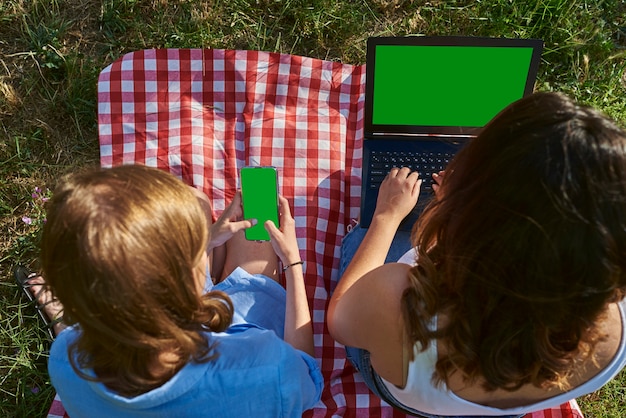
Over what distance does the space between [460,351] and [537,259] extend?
27cm

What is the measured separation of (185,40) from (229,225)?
37.5 inches

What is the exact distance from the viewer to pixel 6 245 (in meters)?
2.09

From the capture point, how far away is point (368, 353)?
4.89 ft

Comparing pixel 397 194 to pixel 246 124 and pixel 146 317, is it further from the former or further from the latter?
pixel 146 317

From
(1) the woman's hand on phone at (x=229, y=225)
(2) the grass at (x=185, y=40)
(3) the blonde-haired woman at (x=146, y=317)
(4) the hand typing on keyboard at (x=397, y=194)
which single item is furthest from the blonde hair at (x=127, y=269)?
(2) the grass at (x=185, y=40)

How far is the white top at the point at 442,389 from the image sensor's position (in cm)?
115

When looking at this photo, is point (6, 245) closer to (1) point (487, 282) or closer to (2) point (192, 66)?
(2) point (192, 66)

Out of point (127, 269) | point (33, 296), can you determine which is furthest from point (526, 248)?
point (33, 296)

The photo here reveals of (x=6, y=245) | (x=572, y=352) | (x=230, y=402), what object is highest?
(x=572, y=352)

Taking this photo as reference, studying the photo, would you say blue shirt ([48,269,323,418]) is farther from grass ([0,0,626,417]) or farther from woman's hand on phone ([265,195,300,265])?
grass ([0,0,626,417])

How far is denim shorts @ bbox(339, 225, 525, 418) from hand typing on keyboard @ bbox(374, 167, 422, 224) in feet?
0.43

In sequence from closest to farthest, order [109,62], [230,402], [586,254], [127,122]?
[586,254] < [230,402] < [127,122] < [109,62]

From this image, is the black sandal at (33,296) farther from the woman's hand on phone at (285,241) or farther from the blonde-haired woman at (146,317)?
the woman's hand on phone at (285,241)

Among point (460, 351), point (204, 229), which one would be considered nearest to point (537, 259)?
point (460, 351)
